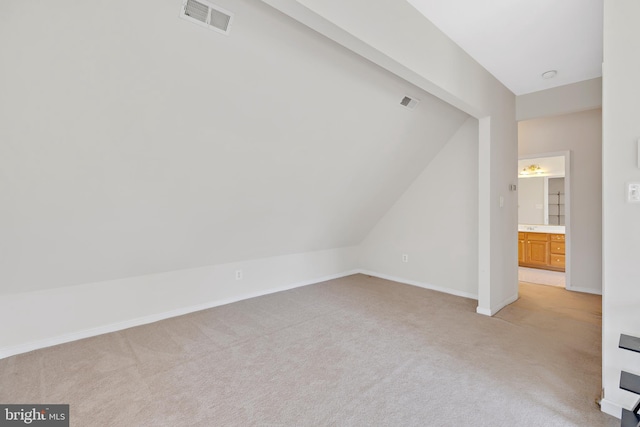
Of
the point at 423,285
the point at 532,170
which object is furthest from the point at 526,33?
the point at 532,170

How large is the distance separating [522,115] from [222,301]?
13.9 ft

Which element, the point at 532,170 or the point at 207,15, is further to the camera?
the point at 532,170

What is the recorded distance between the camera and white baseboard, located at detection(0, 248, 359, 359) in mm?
2525

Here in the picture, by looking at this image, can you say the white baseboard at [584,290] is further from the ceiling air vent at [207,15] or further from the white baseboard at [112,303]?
the ceiling air vent at [207,15]

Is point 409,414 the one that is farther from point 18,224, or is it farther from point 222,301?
point 18,224
